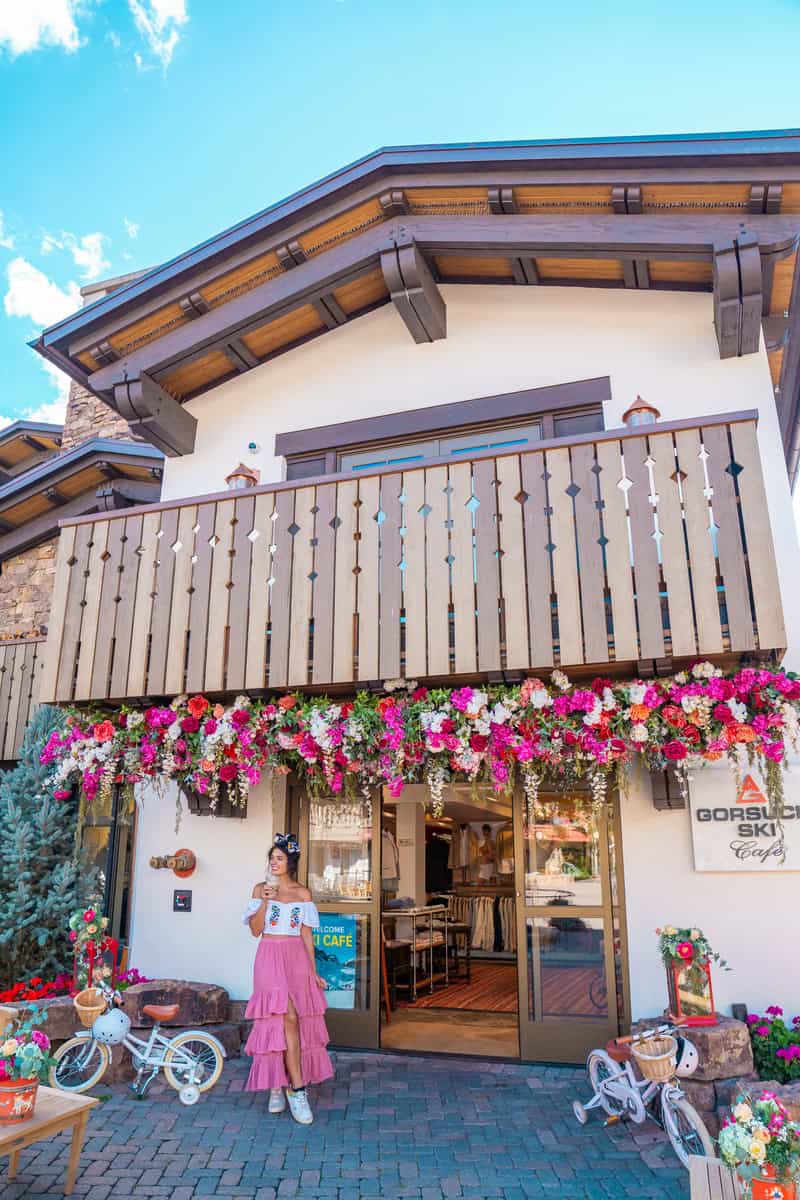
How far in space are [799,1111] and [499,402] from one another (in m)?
5.67

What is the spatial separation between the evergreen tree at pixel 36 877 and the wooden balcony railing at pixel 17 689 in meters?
1.88

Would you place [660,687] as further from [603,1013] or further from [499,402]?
[499,402]

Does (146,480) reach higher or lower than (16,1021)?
higher

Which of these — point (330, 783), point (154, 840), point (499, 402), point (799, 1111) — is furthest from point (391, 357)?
point (799, 1111)

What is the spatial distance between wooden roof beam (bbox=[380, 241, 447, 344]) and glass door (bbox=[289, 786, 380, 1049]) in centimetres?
442

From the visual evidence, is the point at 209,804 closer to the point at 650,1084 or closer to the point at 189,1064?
the point at 189,1064

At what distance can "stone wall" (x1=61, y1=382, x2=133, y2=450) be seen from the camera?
1387 centimetres

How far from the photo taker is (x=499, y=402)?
773 cm

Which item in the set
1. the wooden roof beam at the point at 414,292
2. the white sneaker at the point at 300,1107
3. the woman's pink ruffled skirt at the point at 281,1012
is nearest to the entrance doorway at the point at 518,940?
the woman's pink ruffled skirt at the point at 281,1012

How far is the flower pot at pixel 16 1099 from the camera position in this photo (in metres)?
4.25

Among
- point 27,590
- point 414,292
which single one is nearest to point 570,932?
point 414,292

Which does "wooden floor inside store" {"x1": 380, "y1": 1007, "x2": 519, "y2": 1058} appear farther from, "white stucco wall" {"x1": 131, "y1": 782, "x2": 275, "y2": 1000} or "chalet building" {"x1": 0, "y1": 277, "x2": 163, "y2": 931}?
"chalet building" {"x1": 0, "y1": 277, "x2": 163, "y2": 931}

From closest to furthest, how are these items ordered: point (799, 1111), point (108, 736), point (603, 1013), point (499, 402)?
1. point (799, 1111)
2. point (603, 1013)
3. point (108, 736)
4. point (499, 402)

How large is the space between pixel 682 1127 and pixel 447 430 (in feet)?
18.6
